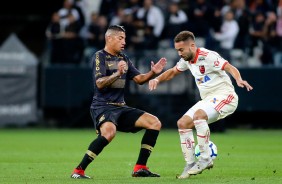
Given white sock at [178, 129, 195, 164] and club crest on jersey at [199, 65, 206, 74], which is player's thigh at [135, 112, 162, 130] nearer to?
white sock at [178, 129, 195, 164]

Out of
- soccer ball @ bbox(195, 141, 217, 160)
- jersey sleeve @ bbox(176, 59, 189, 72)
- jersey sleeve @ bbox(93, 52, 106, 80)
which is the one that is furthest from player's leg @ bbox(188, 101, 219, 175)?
jersey sleeve @ bbox(93, 52, 106, 80)

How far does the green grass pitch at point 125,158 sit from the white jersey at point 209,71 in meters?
1.28

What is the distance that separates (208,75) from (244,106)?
540 inches

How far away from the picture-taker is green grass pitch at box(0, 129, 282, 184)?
12195mm

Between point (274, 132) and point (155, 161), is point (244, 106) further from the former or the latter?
point (155, 161)

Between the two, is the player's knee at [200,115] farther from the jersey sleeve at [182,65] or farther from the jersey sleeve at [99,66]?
the jersey sleeve at [99,66]

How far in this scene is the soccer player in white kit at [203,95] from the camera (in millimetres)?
12234

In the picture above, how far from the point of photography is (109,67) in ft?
41.2

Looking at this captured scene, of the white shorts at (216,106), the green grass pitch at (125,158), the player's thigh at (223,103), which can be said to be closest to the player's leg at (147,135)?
the green grass pitch at (125,158)

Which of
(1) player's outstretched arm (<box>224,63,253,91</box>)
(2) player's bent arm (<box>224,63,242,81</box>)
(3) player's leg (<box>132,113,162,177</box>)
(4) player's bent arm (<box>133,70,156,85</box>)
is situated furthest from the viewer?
(4) player's bent arm (<box>133,70,156,85</box>)

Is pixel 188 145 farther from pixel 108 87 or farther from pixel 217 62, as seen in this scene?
pixel 108 87

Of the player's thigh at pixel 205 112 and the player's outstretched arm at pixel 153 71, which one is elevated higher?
the player's outstretched arm at pixel 153 71

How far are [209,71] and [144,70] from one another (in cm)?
1331

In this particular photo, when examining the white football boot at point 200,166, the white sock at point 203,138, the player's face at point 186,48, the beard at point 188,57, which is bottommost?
the white football boot at point 200,166
